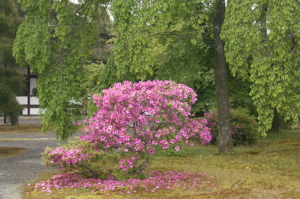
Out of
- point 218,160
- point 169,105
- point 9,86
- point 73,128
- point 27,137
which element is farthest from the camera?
point 27,137

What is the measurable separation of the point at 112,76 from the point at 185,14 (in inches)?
144

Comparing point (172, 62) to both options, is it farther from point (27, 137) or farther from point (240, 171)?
point (27, 137)

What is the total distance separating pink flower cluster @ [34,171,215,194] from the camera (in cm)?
1005

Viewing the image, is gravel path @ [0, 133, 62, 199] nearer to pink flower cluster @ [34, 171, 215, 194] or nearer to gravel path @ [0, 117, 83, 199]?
gravel path @ [0, 117, 83, 199]

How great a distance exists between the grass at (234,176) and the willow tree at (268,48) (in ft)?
5.07

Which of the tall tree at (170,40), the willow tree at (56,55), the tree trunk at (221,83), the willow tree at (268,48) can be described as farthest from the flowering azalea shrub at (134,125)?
the tree trunk at (221,83)

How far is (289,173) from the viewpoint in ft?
39.6

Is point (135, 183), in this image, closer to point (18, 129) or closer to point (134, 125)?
point (134, 125)

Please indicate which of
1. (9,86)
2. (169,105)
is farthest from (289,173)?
(9,86)

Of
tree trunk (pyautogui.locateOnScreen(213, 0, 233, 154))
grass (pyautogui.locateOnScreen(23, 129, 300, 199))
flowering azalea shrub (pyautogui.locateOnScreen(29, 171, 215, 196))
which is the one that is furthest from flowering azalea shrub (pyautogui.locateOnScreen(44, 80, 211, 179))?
tree trunk (pyautogui.locateOnScreen(213, 0, 233, 154))

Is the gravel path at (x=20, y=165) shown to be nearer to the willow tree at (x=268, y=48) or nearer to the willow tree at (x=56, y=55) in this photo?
the willow tree at (x=56, y=55)

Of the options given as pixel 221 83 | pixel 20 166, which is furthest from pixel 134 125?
pixel 221 83

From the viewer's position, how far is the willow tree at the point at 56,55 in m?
14.6

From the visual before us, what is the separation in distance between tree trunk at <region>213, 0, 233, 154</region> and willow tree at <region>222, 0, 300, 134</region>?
9.77 feet
